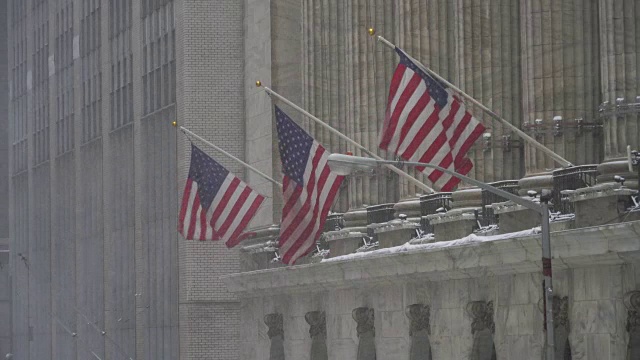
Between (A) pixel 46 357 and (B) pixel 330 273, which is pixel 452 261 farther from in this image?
(A) pixel 46 357

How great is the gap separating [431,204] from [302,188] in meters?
2.82

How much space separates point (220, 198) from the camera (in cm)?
4634

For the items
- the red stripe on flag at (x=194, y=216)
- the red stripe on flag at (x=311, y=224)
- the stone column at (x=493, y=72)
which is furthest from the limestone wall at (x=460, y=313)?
the red stripe on flag at (x=194, y=216)

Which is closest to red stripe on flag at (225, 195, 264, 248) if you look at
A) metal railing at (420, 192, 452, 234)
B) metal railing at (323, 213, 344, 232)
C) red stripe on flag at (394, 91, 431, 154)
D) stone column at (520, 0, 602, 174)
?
metal railing at (323, 213, 344, 232)

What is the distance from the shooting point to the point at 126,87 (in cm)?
6962

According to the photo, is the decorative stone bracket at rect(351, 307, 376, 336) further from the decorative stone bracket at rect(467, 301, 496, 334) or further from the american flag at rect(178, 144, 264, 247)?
the decorative stone bracket at rect(467, 301, 496, 334)

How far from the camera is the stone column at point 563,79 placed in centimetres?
3584

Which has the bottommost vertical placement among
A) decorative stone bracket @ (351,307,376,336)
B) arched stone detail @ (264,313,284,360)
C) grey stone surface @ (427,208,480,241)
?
arched stone detail @ (264,313,284,360)

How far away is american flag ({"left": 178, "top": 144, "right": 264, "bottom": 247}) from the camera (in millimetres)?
46156

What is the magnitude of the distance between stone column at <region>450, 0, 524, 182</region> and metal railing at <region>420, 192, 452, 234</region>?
3.33 feet

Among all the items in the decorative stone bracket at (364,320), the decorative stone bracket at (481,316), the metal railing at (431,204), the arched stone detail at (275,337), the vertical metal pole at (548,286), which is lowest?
the arched stone detail at (275,337)

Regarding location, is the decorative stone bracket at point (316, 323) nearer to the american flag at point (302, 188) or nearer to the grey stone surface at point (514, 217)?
the american flag at point (302, 188)

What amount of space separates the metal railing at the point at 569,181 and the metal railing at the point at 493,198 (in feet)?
7.84

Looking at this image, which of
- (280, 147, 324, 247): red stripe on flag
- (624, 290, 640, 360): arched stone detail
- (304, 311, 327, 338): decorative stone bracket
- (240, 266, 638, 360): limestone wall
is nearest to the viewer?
(624, 290, 640, 360): arched stone detail
